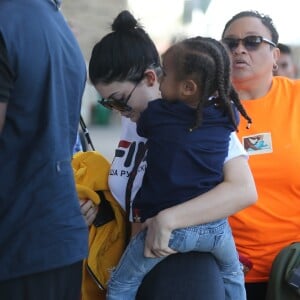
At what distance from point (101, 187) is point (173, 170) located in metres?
0.43

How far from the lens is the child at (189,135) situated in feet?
5.22

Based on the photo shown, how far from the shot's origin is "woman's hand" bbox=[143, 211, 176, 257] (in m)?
1.58

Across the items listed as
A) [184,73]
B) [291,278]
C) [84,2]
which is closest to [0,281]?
[184,73]

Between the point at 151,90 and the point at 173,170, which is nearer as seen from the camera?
the point at 173,170

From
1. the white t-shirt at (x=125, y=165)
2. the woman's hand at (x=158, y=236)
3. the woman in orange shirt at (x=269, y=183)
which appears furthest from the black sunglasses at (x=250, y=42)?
the woman's hand at (x=158, y=236)

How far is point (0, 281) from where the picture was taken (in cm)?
139

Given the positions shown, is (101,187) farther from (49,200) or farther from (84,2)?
(84,2)

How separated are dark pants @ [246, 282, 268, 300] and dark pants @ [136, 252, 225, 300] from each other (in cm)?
56

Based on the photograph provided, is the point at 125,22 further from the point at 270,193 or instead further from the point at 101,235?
the point at 270,193

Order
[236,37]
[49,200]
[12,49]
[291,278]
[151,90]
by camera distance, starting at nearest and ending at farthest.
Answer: [12,49] < [49,200] < [151,90] < [291,278] < [236,37]

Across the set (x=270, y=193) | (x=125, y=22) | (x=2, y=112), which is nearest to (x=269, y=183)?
(x=270, y=193)

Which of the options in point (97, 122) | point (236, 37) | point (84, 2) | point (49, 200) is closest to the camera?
point (49, 200)

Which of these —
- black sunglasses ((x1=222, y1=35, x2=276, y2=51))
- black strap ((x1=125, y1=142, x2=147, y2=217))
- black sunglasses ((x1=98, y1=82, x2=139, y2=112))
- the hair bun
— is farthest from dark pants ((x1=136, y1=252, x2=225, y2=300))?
black sunglasses ((x1=222, y1=35, x2=276, y2=51))

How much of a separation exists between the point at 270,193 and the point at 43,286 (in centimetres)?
103
